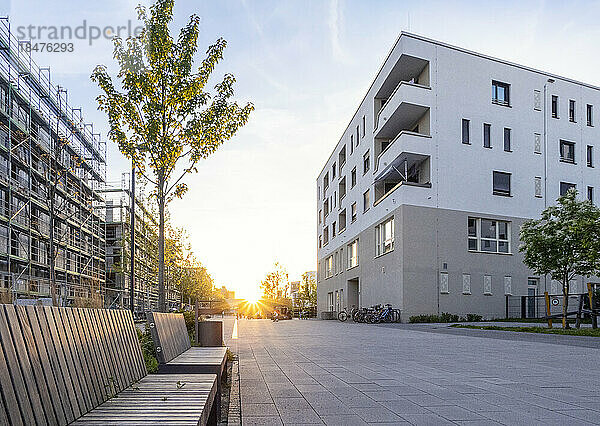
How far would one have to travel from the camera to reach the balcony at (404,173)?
30.4m

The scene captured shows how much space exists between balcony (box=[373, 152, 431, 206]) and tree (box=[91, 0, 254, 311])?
18.9m

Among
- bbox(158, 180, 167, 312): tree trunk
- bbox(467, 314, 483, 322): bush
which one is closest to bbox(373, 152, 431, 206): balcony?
bbox(467, 314, 483, 322): bush

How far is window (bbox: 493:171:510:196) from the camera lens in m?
31.9

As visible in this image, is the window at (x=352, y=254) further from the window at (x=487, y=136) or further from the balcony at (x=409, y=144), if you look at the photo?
the window at (x=487, y=136)

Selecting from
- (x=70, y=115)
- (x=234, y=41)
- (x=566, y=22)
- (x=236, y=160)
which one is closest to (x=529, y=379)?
(x=234, y=41)

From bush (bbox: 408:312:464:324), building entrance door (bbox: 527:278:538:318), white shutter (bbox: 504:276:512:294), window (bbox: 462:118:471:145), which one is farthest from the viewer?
window (bbox: 462:118:471:145)

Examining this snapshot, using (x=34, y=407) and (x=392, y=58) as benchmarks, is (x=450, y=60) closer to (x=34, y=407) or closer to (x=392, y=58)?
(x=392, y=58)

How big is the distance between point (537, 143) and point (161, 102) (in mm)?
27011

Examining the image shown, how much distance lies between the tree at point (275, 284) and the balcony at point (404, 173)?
139ft

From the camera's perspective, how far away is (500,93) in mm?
33000

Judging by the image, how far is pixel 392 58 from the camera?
32156mm

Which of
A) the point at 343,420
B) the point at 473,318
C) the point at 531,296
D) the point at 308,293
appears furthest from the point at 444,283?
the point at 308,293

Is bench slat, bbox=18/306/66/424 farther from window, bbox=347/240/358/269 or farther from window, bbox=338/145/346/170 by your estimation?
window, bbox=338/145/346/170

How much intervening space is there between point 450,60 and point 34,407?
31.7 meters
